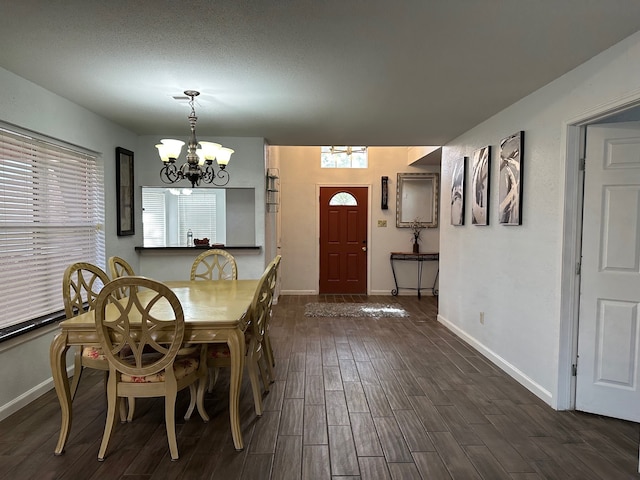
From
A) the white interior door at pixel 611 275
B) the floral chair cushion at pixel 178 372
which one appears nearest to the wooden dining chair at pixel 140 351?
the floral chair cushion at pixel 178 372

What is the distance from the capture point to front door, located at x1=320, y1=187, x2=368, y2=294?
6.73 metres

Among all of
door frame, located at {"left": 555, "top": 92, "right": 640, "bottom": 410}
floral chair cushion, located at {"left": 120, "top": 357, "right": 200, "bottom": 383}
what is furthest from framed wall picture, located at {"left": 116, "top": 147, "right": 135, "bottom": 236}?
door frame, located at {"left": 555, "top": 92, "right": 640, "bottom": 410}

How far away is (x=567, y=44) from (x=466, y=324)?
9.39 feet

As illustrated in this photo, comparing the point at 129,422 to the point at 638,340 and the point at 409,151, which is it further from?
the point at 409,151

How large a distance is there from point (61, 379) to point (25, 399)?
35.3 inches

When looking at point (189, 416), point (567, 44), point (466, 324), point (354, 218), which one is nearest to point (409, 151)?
point (354, 218)

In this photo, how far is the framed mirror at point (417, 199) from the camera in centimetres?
669

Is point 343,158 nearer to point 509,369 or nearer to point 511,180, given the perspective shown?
point 511,180

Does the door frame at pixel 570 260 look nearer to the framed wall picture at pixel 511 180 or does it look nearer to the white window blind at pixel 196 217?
the framed wall picture at pixel 511 180

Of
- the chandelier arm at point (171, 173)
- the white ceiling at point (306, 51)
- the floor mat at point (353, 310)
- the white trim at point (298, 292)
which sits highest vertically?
the white ceiling at point (306, 51)

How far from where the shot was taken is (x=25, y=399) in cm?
265

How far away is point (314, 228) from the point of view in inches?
264

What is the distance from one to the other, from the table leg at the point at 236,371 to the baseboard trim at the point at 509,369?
213cm

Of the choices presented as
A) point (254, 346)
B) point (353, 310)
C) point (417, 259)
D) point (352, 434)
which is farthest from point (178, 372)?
point (417, 259)
